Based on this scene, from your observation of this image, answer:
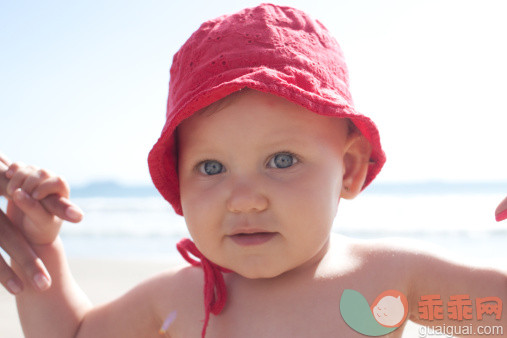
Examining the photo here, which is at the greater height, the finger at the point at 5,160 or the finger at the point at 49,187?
the finger at the point at 5,160

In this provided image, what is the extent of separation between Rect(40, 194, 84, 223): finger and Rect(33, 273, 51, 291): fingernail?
0.24 metres

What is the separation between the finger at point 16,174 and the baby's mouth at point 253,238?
0.94 metres

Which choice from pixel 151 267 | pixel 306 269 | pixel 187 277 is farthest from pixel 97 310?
pixel 151 267

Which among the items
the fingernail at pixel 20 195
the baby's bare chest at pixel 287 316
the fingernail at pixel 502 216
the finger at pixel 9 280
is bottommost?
the baby's bare chest at pixel 287 316

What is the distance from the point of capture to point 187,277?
203 centimetres

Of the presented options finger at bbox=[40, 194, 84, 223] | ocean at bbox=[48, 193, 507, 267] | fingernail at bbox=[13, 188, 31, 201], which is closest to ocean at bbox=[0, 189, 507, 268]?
ocean at bbox=[48, 193, 507, 267]

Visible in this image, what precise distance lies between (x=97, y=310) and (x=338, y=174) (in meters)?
1.17

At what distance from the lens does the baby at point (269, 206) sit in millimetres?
1626

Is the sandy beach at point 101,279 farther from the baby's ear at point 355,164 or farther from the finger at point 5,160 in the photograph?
the baby's ear at point 355,164

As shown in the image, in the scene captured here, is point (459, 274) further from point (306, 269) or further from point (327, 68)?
point (327, 68)

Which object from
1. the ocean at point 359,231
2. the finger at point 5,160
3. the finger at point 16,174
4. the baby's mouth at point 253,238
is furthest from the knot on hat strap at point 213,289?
the ocean at point 359,231

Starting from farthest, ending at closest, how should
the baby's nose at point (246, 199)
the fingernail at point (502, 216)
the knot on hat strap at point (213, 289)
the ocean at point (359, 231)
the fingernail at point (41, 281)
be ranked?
1. the ocean at point (359, 231)
2. the fingernail at point (41, 281)
3. the knot on hat strap at point (213, 289)
4. the fingernail at point (502, 216)
5. the baby's nose at point (246, 199)

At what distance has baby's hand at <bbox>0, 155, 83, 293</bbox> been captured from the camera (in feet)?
6.46

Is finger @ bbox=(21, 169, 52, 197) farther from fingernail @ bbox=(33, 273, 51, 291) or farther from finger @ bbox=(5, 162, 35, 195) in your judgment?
fingernail @ bbox=(33, 273, 51, 291)
